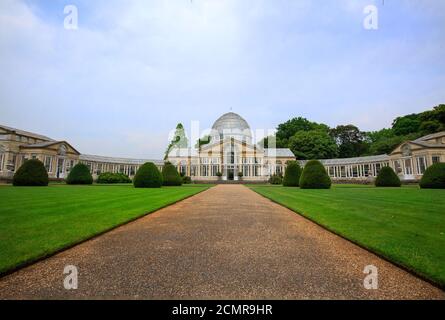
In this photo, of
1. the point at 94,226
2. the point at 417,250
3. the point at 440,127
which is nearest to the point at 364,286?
the point at 417,250

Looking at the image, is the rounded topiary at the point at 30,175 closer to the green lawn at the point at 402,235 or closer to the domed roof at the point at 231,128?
the green lawn at the point at 402,235

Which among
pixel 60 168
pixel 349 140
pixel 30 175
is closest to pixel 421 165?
pixel 349 140

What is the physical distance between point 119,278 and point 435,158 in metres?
46.8

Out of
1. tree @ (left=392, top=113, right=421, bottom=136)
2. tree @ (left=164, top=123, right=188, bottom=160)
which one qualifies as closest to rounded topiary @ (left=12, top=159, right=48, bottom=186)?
tree @ (left=164, top=123, right=188, bottom=160)

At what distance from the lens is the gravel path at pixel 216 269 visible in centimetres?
290

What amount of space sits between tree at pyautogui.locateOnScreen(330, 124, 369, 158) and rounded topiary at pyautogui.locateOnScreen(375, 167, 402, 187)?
46.5 metres

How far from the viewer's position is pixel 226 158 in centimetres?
5519

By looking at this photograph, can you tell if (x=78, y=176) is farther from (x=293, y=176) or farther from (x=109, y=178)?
(x=293, y=176)

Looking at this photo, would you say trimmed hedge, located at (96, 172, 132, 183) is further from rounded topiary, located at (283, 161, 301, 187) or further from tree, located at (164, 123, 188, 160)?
rounded topiary, located at (283, 161, 301, 187)

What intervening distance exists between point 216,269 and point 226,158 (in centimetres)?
5162

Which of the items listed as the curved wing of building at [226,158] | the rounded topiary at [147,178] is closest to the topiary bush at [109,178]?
the curved wing of building at [226,158]

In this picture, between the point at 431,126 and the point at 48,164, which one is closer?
the point at 48,164

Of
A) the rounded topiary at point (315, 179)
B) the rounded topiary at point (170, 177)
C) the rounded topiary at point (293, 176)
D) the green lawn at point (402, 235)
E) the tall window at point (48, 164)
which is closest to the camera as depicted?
the green lawn at point (402, 235)

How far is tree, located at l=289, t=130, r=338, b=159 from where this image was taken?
66375 mm
